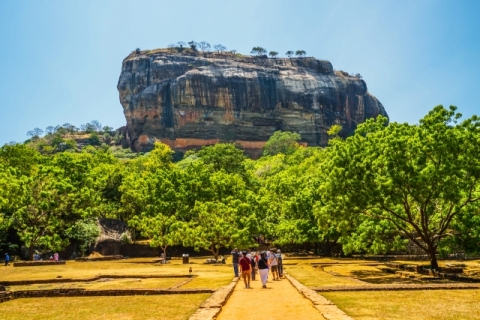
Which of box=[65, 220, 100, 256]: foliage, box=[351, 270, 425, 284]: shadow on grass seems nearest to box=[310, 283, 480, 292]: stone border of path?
box=[351, 270, 425, 284]: shadow on grass

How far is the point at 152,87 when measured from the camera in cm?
11706

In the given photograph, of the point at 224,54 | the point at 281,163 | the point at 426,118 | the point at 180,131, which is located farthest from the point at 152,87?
the point at 426,118

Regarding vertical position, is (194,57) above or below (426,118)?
above

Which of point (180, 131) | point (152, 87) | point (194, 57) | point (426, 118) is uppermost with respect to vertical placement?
point (194, 57)

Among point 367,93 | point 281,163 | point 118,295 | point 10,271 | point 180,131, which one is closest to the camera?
point 118,295

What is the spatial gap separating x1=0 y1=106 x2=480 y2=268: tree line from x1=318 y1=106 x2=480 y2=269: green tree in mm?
52

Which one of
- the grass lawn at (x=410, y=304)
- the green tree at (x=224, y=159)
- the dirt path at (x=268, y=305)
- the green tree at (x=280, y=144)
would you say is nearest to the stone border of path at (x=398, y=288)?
the grass lawn at (x=410, y=304)

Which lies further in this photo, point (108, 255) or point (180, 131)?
point (180, 131)

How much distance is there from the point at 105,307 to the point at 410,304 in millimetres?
8597

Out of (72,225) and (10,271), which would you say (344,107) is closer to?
(72,225)

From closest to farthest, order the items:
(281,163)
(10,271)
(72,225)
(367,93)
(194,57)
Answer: (10,271) → (72,225) → (281,163) → (194,57) → (367,93)

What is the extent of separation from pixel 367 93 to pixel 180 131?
190ft

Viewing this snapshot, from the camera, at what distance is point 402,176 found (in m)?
20.9

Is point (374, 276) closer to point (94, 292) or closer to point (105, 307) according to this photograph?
point (94, 292)
